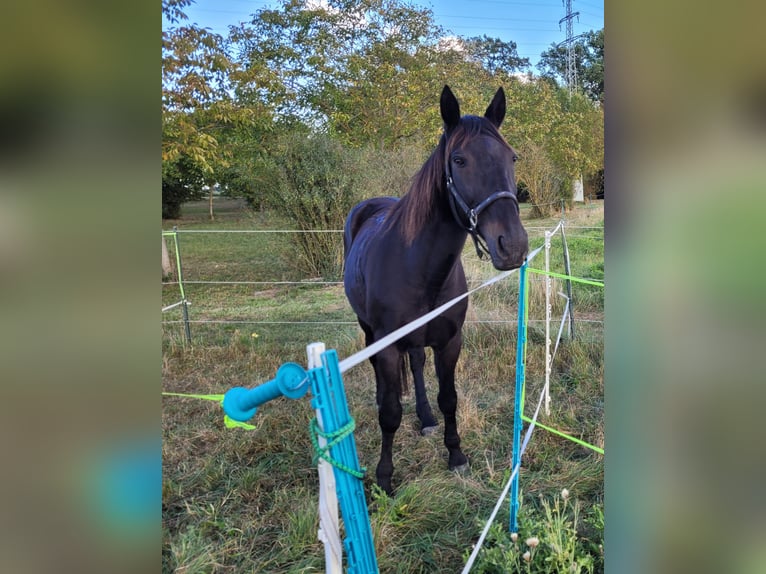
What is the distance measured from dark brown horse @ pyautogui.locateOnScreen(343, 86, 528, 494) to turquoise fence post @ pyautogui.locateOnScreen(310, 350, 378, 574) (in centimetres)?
117

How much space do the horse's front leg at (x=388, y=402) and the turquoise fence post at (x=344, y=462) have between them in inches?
57.6

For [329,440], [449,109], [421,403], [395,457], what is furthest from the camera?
[421,403]

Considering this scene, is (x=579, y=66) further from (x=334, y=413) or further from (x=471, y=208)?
(x=334, y=413)

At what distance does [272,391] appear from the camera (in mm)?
771

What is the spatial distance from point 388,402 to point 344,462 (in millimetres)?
1618

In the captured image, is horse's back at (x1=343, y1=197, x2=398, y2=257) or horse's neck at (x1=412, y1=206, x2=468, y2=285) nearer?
horse's neck at (x1=412, y1=206, x2=468, y2=285)

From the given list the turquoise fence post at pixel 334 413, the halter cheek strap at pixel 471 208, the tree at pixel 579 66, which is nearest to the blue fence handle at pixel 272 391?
the turquoise fence post at pixel 334 413

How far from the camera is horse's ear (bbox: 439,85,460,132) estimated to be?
207 cm

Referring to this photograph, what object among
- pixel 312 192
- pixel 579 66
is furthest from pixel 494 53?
pixel 312 192

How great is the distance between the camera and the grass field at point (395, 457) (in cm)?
193

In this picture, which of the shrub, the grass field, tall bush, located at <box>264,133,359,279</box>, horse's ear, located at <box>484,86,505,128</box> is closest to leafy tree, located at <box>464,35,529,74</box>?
tall bush, located at <box>264,133,359,279</box>

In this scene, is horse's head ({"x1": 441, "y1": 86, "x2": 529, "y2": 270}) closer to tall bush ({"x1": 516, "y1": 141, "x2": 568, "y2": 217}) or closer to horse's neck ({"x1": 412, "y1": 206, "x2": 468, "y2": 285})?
horse's neck ({"x1": 412, "y1": 206, "x2": 468, "y2": 285})

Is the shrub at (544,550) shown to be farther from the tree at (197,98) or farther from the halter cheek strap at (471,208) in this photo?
the tree at (197,98)
